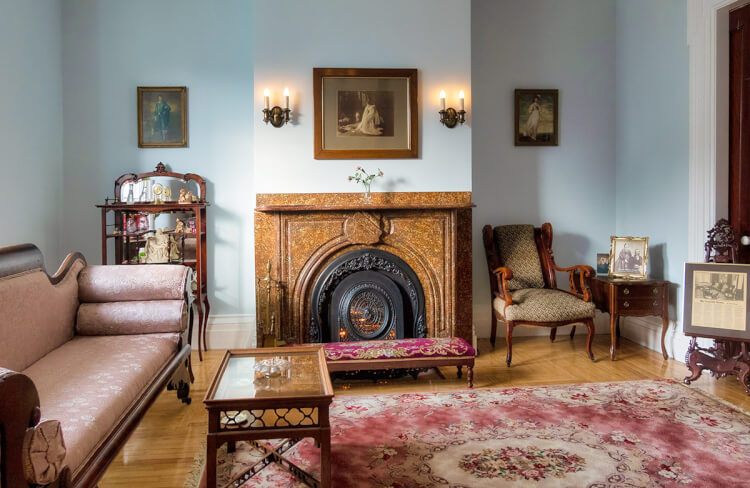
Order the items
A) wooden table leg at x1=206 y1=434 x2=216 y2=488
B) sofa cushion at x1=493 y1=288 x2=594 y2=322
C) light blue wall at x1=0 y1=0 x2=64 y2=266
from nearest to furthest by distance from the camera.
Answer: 1. wooden table leg at x1=206 y1=434 x2=216 y2=488
2. light blue wall at x1=0 y1=0 x2=64 y2=266
3. sofa cushion at x1=493 y1=288 x2=594 y2=322

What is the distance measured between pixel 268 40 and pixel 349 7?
0.76 meters

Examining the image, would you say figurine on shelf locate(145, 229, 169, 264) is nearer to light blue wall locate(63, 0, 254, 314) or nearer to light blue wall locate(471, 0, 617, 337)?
light blue wall locate(63, 0, 254, 314)

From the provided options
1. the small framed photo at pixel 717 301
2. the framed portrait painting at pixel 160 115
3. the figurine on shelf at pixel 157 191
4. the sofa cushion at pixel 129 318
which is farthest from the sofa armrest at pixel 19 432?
the small framed photo at pixel 717 301

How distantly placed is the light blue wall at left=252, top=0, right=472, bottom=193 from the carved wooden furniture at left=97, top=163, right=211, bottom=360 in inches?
31.0

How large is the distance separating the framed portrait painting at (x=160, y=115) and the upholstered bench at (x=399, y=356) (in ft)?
8.45

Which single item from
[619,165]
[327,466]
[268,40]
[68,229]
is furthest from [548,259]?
[68,229]

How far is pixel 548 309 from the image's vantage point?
461 centimetres

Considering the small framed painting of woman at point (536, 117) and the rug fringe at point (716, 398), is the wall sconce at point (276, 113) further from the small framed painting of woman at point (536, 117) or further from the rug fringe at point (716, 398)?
the rug fringe at point (716, 398)

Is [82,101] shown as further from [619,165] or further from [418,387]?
[619,165]

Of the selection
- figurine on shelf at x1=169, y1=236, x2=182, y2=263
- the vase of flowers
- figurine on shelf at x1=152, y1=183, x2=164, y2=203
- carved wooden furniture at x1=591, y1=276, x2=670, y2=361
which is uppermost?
the vase of flowers

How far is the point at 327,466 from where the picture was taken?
2328 millimetres

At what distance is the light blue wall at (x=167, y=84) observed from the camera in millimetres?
5047

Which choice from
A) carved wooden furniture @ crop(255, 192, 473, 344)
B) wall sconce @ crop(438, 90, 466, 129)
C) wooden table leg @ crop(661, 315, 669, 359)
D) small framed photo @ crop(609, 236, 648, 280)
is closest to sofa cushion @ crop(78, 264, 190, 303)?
carved wooden furniture @ crop(255, 192, 473, 344)

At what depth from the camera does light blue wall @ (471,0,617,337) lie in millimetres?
5520
